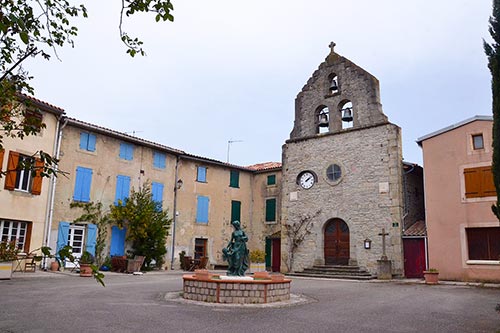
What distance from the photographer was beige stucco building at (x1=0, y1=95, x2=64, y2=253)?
14.6 metres

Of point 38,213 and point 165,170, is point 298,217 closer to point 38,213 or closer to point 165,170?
point 165,170

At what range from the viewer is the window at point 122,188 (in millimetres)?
18547

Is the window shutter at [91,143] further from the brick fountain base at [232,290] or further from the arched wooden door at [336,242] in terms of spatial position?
the arched wooden door at [336,242]

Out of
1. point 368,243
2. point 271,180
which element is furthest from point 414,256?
point 271,180

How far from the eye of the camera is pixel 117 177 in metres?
18.6

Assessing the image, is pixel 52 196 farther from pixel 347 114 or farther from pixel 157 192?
pixel 347 114

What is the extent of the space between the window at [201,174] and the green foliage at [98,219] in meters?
5.42

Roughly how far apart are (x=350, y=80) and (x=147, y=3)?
1748 cm

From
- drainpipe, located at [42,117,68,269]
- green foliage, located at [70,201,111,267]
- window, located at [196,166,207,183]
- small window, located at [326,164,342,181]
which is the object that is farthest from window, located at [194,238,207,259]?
drainpipe, located at [42,117,68,269]

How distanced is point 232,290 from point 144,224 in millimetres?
9843

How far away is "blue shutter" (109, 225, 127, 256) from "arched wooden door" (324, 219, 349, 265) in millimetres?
8909

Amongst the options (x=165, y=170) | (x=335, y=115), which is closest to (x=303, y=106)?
(x=335, y=115)

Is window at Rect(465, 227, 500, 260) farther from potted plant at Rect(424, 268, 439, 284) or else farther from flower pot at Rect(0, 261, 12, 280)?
flower pot at Rect(0, 261, 12, 280)

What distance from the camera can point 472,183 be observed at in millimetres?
15258
